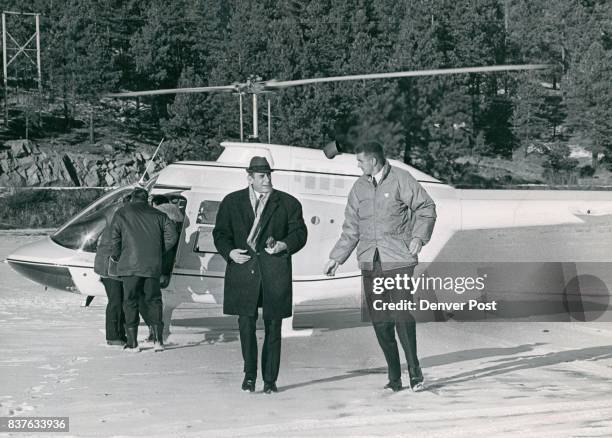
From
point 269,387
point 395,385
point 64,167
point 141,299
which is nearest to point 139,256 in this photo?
point 141,299

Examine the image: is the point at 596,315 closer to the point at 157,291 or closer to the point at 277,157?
the point at 277,157

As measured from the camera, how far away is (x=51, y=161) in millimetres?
52531

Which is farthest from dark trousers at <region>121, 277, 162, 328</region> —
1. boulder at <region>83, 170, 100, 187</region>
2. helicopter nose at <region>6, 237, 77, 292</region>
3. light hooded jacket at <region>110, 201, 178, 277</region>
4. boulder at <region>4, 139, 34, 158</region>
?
boulder at <region>4, 139, 34, 158</region>

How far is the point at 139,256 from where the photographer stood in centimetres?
Result: 980

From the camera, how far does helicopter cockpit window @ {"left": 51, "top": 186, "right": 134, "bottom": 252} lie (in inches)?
470

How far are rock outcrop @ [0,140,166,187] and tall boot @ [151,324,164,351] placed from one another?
4083 cm

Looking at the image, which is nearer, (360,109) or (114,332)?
(114,332)

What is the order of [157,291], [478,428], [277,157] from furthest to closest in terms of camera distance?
[277,157], [157,291], [478,428]

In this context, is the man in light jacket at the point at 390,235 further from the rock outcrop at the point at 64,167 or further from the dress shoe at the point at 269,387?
the rock outcrop at the point at 64,167

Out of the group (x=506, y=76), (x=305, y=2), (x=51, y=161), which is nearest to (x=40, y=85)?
(x=51, y=161)

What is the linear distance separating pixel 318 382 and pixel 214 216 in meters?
3.85

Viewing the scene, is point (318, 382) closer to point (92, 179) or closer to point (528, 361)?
point (528, 361)

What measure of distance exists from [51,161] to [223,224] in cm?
4629

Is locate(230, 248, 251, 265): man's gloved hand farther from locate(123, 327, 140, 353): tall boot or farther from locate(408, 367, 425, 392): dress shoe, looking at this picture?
locate(123, 327, 140, 353): tall boot
